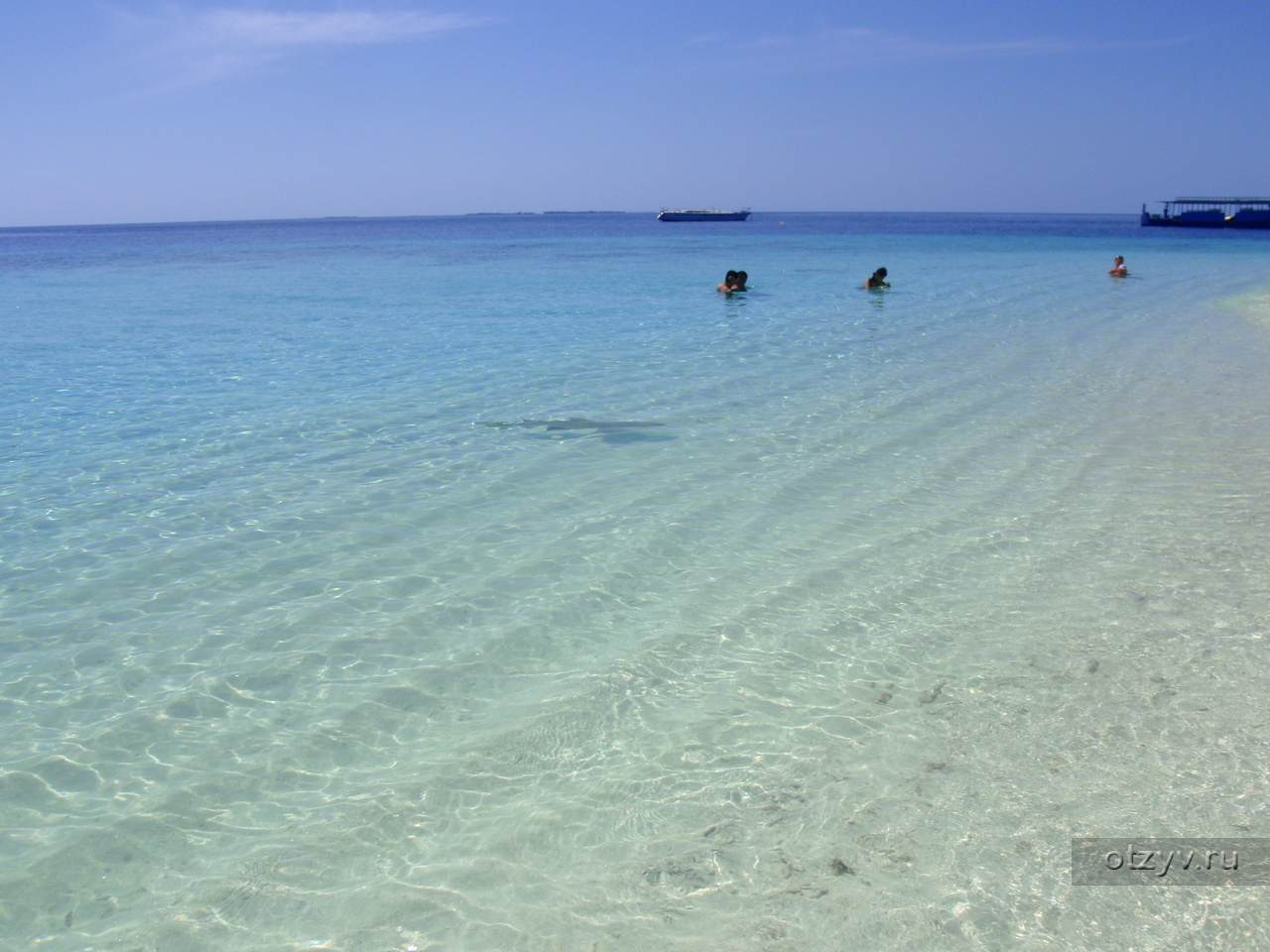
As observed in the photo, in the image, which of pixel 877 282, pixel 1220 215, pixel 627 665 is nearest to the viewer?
pixel 627 665

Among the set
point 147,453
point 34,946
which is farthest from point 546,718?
point 147,453

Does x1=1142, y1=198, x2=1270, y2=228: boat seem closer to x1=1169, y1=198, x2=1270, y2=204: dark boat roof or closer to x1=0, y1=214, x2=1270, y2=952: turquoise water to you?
x1=1169, y1=198, x2=1270, y2=204: dark boat roof

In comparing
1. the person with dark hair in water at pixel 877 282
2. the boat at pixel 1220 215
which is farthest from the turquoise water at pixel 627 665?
the boat at pixel 1220 215

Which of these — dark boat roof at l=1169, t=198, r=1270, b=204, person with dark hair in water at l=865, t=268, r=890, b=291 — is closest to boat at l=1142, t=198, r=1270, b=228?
dark boat roof at l=1169, t=198, r=1270, b=204

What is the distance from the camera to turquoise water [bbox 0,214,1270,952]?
3.09 metres

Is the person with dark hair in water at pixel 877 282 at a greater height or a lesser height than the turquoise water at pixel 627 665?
greater

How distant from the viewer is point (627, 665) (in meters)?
4.65

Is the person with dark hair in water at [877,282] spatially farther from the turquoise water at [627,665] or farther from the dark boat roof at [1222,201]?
the dark boat roof at [1222,201]

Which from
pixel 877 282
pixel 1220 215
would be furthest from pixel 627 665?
pixel 1220 215

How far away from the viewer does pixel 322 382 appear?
12.4m

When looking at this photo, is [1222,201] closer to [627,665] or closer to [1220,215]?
[1220,215]

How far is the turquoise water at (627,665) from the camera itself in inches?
122

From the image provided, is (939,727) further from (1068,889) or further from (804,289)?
(804,289)

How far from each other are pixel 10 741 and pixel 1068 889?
4556 mm
